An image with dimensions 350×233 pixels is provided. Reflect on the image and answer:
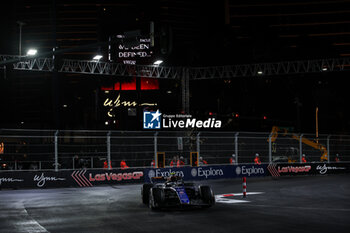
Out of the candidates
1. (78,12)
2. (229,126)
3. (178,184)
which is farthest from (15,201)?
(78,12)

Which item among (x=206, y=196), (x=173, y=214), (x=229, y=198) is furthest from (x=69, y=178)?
(x=173, y=214)

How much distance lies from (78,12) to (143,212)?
137810 mm

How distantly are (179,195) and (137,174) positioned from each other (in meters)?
11.2

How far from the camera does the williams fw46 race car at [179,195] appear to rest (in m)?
13.7

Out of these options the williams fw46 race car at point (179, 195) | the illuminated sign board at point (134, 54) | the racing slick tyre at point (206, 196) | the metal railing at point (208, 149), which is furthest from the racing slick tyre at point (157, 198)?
the illuminated sign board at point (134, 54)

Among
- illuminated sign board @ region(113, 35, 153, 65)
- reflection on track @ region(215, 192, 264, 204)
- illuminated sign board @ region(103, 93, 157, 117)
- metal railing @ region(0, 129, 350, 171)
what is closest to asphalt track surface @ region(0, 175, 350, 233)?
reflection on track @ region(215, 192, 264, 204)

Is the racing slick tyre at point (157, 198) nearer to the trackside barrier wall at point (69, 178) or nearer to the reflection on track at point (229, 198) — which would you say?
the reflection on track at point (229, 198)

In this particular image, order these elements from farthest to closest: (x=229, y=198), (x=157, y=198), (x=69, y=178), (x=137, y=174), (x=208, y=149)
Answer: (x=208, y=149)
(x=137, y=174)
(x=69, y=178)
(x=229, y=198)
(x=157, y=198)

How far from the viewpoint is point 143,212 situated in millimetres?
13453

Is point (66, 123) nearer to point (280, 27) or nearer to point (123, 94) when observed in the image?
point (123, 94)

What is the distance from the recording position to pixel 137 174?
974 inches

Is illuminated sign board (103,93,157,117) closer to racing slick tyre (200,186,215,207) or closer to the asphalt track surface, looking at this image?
the asphalt track surface

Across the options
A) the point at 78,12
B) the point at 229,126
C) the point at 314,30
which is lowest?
the point at 229,126

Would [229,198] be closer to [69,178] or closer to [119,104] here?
[69,178]
